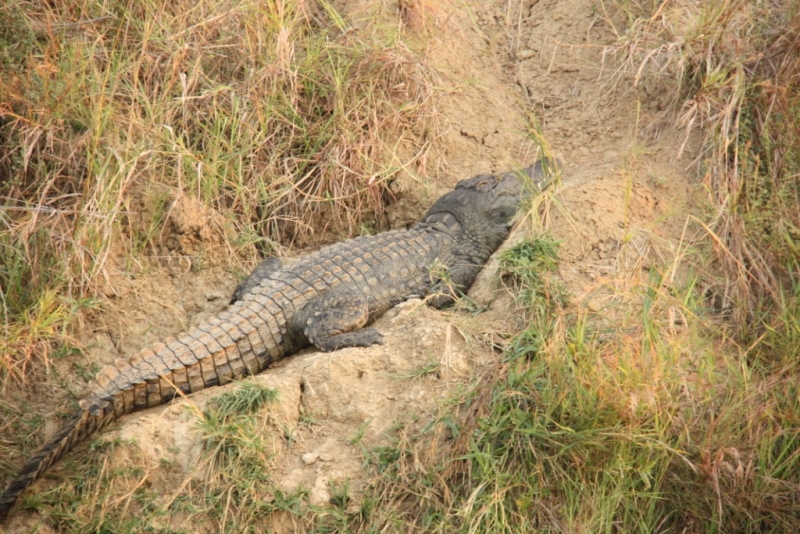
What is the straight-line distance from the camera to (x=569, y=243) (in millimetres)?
4375

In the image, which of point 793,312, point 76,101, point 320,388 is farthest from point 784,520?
point 76,101

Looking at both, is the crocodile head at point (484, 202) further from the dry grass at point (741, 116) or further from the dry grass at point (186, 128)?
the dry grass at point (741, 116)

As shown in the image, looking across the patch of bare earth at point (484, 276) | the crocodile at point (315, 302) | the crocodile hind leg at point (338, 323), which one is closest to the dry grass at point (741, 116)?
the patch of bare earth at point (484, 276)

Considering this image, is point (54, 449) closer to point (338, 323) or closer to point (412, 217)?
point (338, 323)

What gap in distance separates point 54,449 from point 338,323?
4.94 feet

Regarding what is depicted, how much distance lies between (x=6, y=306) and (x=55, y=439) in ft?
3.29

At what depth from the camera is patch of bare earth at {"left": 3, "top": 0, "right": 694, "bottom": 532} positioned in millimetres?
3789

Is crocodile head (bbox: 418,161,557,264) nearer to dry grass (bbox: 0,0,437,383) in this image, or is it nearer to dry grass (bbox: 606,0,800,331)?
dry grass (bbox: 0,0,437,383)

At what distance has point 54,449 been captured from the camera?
369 cm

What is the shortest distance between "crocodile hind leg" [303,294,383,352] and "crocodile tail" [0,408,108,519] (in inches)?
44.5

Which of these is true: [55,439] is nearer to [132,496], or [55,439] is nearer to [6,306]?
[132,496]

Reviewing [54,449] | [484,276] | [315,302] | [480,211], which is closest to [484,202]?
[480,211]

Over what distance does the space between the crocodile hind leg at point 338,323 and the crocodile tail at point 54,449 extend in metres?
1.13

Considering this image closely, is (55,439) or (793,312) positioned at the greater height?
(793,312)
